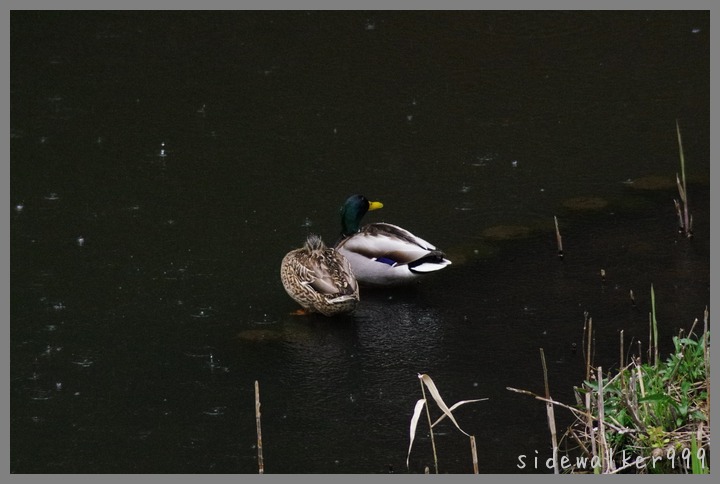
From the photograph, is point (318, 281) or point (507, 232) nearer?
point (318, 281)

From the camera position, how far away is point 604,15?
506 inches

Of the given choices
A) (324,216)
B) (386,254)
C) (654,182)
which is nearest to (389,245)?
(386,254)

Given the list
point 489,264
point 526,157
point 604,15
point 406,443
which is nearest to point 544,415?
point 406,443

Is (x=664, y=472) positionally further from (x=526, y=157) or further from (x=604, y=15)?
(x=604, y=15)

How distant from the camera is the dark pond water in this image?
6906 millimetres

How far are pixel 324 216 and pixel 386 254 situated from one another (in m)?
1.00

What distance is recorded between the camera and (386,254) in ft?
27.7

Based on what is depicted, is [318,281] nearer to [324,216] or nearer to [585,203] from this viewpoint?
[324,216]

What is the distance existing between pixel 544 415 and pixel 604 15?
274 inches

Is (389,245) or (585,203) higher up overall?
(585,203)

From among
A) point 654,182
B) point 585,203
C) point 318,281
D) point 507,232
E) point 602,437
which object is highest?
point 654,182

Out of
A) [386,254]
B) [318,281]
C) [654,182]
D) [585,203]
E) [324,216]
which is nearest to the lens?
[318,281]

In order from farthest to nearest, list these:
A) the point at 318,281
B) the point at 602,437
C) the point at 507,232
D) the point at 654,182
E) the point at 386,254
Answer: the point at 654,182
the point at 507,232
the point at 386,254
the point at 318,281
the point at 602,437

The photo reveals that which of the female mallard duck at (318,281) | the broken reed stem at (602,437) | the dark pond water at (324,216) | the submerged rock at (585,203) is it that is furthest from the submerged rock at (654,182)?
the broken reed stem at (602,437)
